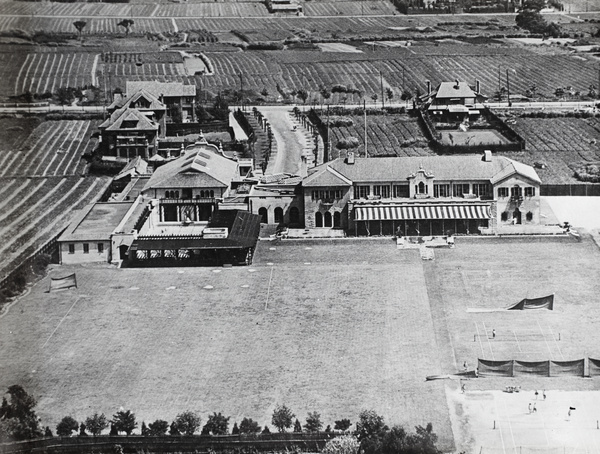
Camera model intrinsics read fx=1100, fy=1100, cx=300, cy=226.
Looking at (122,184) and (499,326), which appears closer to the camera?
(499,326)

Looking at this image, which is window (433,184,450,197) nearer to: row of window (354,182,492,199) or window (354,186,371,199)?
row of window (354,182,492,199)

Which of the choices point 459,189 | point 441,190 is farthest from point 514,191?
point 441,190

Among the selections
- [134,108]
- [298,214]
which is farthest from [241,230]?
[134,108]

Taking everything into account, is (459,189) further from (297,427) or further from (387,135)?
(297,427)

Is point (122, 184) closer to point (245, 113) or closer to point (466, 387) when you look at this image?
point (245, 113)

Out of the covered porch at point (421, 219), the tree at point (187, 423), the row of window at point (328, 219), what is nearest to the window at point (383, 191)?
the covered porch at point (421, 219)

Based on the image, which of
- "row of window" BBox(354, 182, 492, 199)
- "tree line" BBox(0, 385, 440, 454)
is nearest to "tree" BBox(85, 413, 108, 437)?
"tree line" BBox(0, 385, 440, 454)
